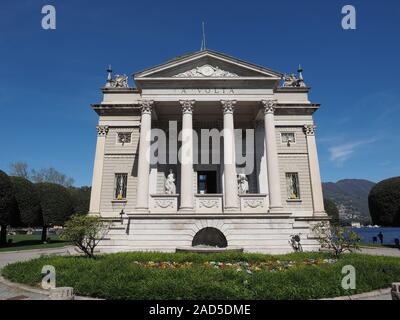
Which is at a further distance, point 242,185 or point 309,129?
point 309,129

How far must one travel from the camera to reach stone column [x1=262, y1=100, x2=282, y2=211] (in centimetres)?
2106

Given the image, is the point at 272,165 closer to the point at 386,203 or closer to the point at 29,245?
the point at 386,203

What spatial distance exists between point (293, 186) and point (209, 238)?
10799 millimetres

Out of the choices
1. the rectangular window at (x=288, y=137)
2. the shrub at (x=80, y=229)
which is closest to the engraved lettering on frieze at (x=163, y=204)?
the shrub at (x=80, y=229)

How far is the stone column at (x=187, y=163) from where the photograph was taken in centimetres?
2078

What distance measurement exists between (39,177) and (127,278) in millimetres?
71312

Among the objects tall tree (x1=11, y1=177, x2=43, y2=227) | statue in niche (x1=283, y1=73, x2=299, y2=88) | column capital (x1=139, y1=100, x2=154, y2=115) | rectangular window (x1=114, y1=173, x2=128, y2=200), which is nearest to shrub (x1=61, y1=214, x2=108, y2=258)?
column capital (x1=139, y1=100, x2=154, y2=115)

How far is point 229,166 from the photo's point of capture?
21578 mm

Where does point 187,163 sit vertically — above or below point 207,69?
below

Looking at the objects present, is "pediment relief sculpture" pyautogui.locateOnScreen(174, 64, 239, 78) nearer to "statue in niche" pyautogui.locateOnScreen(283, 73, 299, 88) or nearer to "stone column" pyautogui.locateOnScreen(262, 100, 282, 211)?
"stone column" pyautogui.locateOnScreen(262, 100, 282, 211)

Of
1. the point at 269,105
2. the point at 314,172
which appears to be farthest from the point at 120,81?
the point at 314,172

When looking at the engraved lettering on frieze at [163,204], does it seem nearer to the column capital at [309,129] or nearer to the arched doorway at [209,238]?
the arched doorway at [209,238]

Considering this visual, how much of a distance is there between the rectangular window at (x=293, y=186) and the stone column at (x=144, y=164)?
13.5 metres
